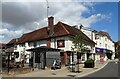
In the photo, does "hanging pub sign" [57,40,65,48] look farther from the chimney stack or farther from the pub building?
the chimney stack

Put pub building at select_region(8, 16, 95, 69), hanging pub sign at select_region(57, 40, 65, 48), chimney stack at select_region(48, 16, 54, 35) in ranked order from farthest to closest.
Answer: chimney stack at select_region(48, 16, 54, 35) → hanging pub sign at select_region(57, 40, 65, 48) → pub building at select_region(8, 16, 95, 69)

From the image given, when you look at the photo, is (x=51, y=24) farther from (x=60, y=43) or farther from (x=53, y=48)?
(x=53, y=48)

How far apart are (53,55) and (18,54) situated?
25511 mm

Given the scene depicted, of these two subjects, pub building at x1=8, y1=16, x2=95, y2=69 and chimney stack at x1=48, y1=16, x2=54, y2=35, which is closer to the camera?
pub building at x1=8, y1=16, x2=95, y2=69

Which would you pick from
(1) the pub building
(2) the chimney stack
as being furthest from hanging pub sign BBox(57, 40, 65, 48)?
(2) the chimney stack

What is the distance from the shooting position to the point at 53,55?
33.7 metres

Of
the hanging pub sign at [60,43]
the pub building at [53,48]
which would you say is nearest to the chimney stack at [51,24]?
the pub building at [53,48]

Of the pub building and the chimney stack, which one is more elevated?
the chimney stack

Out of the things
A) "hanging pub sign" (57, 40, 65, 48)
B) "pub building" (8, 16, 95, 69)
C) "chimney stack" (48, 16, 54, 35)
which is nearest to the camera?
"pub building" (8, 16, 95, 69)

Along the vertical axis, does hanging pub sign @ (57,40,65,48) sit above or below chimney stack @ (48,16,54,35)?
below

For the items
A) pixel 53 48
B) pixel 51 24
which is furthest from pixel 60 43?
pixel 53 48

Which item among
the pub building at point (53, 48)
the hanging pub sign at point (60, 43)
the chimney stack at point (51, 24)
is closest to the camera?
the pub building at point (53, 48)

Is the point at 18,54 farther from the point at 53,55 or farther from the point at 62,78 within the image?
the point at 62,78

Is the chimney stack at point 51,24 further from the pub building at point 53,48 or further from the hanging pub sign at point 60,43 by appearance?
the hanging pub sign at point 60,43
